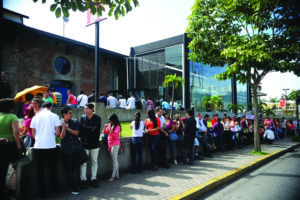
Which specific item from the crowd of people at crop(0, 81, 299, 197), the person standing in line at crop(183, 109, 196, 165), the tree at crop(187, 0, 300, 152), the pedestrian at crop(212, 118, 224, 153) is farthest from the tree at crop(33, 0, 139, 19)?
the pedestrian at crop(212, 118, 224, 153)

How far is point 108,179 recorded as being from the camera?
5520 mm

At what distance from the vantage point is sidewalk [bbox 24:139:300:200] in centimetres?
434

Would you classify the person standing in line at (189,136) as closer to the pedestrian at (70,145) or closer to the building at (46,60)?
the pedestrian at (70,145)

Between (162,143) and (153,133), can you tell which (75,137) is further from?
(162,143)

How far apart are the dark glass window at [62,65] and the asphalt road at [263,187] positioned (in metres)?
17.7

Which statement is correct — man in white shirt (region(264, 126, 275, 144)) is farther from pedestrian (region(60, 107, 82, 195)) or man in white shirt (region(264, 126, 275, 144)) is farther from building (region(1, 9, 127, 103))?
building (region(1, 9, 127, 103))

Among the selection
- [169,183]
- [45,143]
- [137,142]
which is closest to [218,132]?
[137,142]

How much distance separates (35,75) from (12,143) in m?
15.5

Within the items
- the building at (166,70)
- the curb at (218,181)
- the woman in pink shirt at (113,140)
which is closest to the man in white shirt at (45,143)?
the woman in pink shirt at (113,140)

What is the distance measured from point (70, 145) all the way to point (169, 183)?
8.14 ft

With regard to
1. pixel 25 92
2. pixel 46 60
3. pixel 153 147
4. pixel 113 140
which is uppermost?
pixel 46 60

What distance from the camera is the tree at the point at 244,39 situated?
8.73 m

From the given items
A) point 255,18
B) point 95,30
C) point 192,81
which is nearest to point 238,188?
point 95,30

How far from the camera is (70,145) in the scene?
4504mm
